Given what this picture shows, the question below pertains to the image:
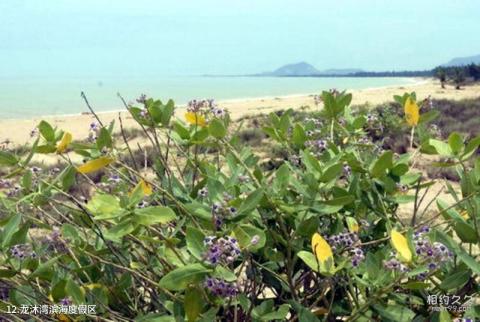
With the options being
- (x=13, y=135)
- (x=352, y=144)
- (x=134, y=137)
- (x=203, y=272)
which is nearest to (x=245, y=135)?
(x=134, y=137)

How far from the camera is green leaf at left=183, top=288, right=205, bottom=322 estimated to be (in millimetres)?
1460

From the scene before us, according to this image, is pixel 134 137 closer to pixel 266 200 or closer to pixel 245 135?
pixel 245 135

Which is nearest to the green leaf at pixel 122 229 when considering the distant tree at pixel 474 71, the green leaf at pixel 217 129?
the green leaf at pixel 217 129

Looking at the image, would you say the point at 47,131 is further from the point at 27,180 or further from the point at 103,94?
the point at 103,94

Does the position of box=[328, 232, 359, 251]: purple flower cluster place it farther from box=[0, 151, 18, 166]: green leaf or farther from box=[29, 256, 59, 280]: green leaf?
box=[0, 151, 18, 166]: green leaf

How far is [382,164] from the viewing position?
1.80 meters

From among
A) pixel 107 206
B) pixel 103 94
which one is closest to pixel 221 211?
pixel 107 206

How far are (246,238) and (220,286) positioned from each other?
13cm

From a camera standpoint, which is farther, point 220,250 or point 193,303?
point 193,303

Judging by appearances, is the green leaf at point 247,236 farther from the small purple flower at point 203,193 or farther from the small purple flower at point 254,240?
the small purple flower at point 203,193

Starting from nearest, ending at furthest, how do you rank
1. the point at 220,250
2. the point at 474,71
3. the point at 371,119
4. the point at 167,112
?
the point at 220,250 < the point at 167,112 < the point at 371,119 < the point at 474,71

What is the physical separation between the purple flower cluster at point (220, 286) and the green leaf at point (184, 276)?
0.03m

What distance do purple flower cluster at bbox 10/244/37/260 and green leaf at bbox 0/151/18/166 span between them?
264 mm

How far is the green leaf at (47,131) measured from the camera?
1.85 m
